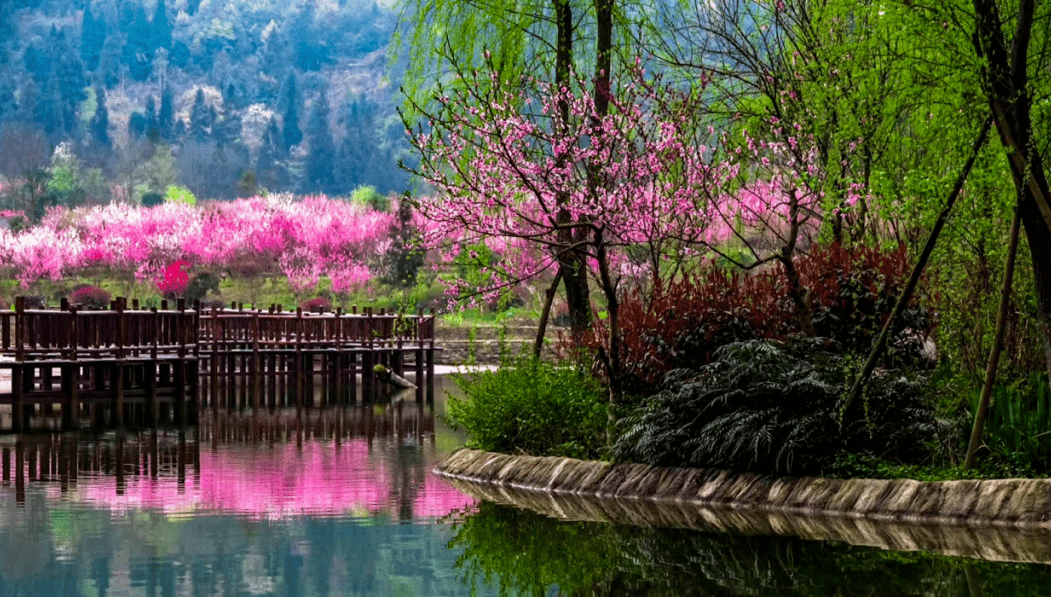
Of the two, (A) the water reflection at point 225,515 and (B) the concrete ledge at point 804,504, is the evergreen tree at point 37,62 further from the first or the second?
(B) the concrete ledge at point 804,504

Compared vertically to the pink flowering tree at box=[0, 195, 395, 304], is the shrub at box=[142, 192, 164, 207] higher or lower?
higher

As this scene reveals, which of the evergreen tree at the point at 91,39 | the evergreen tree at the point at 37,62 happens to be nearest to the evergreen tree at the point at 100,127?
the evergreen tree at the point at 37,62

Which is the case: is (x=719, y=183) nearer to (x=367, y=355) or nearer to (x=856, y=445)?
(x=856, y=445)

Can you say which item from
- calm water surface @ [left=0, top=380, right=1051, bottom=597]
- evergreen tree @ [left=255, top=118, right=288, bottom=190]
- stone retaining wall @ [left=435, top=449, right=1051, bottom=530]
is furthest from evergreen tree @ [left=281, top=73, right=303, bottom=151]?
stone retaining wall @ [left=435, top=449, right=1051, bottom=530]

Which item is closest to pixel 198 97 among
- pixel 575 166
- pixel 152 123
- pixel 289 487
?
pixel 152 123

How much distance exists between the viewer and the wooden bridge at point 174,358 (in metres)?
24.4

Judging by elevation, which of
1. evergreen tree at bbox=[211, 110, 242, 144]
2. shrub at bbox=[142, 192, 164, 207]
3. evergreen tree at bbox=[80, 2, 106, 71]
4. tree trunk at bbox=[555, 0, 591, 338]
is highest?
evergreen tree at bbox=[80, 2, 106, 71]

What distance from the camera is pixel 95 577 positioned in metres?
8.31

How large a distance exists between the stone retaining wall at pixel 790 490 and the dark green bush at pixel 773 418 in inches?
6.2

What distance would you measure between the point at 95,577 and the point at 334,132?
113795mm

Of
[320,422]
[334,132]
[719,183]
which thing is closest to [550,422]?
[719,183]

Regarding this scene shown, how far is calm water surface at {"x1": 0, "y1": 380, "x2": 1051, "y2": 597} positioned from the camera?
798 centimetres

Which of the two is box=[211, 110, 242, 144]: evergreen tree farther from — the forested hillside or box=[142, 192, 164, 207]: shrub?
box=[142, 192, 164, 207]: shrub

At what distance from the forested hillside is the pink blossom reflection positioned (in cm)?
8422
